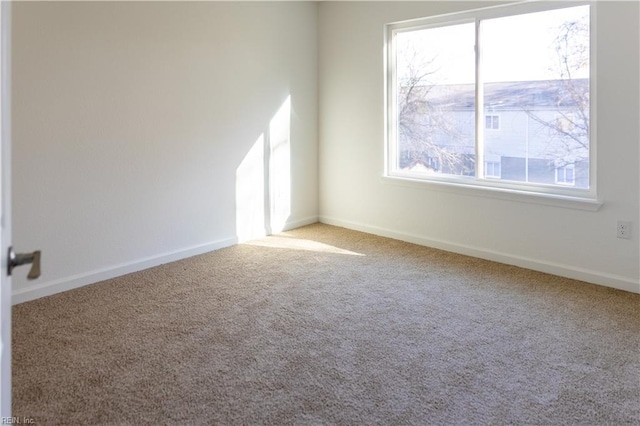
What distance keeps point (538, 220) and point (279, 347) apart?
2295 mm

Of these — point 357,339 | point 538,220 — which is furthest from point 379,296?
point 538,220

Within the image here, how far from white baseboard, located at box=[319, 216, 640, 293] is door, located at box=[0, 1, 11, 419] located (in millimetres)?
3639

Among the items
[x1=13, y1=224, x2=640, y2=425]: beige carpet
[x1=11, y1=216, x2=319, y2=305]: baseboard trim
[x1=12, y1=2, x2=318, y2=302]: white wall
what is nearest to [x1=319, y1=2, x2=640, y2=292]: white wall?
[x1=13, y1=224, x2=640, y2=425]: beige carpet

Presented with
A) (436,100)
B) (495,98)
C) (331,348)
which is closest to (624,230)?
(495,98)

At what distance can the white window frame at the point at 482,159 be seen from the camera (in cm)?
365

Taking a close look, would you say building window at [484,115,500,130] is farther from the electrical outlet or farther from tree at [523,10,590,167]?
the electrical outlet

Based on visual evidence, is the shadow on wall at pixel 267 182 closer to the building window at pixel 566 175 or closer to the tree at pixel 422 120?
the tree at pixel 422 120

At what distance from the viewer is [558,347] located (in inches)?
109

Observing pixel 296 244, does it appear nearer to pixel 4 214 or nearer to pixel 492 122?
pixel 492 122

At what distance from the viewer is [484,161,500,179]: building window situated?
4276 mm

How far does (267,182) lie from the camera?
16.7 ft

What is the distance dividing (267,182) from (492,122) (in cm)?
211

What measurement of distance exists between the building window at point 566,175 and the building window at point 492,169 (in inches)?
19.2

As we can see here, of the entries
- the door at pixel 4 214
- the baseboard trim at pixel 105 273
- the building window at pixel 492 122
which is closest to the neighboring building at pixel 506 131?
the building window at pixel 492 122
